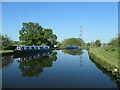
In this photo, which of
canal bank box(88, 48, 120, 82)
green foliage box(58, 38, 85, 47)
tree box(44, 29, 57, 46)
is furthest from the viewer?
green foliage box(58, 38, 85, 47)

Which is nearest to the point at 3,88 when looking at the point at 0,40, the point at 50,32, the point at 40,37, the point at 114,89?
the point at 114,89

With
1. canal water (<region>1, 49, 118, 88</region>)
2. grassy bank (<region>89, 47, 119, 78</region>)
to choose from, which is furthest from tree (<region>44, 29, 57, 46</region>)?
canal water (<region>1, 49, 118, 88</region>)

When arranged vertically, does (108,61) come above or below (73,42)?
below

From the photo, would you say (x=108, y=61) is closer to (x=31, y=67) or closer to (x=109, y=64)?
(x=109, y=64)

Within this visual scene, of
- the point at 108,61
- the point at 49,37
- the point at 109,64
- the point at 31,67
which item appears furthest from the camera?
the point at 49,37

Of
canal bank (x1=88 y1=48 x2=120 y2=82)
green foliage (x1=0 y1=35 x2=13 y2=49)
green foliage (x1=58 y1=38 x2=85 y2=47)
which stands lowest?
canal bank (x1=88 y1=48 x2=120 y2=82)

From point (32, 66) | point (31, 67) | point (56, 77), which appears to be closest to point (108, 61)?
point (56, 77)

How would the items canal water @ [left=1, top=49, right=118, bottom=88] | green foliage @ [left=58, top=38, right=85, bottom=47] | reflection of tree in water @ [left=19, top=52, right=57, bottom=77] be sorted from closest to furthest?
canal water @ [left=1, top=49, right=118, bottom=88]
reflection of tree in water @ [left=19, top=52, right=57, bottom=77]
green foliage @ [left=58, top=38, right=85, bottom=47]

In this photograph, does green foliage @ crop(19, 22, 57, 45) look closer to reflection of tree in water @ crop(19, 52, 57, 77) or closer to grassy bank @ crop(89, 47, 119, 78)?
reflection of tree in water @ crop(19, 52, 57, 77)

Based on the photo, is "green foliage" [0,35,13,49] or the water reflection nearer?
the water reflection

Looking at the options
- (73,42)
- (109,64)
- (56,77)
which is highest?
(73,42)

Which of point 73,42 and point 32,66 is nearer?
point 32,66

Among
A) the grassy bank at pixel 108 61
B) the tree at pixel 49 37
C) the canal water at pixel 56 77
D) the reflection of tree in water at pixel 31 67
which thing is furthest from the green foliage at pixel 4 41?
the tree at pixel 49 37

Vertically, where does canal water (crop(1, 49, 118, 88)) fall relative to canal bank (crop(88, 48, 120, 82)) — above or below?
below
